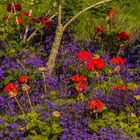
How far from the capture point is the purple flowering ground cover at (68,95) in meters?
5.03

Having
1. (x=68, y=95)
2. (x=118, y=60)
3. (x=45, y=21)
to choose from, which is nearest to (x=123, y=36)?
(x=118, y=60)

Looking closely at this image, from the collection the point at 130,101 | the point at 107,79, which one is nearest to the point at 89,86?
the point at 107,79

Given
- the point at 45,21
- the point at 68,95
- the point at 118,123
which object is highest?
the point at 45,21

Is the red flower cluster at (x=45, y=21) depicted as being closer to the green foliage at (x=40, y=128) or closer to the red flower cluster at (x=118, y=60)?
the red flower cluster at (x=118, y=60)

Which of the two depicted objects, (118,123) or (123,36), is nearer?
(118,123)

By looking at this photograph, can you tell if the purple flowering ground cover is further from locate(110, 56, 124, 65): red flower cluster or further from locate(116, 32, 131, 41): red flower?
locate(116, 32, 131, 41): red flower

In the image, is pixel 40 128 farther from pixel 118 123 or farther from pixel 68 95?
pixel 68 95

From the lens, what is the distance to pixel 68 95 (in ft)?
19.5

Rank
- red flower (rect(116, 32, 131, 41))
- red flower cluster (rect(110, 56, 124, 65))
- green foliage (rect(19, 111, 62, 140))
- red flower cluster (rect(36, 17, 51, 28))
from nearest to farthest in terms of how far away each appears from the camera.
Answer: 1. green foliage (rect(19, 111, 62, 140))
2. red flower cluster (rect(110, 56, 124, 65))
3. red flower (rect(116, 32, 131, 41))
4. red flower cluster (rect(36, 17, 51, 28))

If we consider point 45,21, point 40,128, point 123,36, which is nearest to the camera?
point 40,128

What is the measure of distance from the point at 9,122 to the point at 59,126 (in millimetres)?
617

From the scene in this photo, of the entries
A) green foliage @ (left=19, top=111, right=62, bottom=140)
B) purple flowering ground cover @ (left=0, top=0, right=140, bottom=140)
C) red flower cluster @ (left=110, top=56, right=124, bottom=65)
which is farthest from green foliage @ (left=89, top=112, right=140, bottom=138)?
red flower cluster @ (left=110, top=56, right=124, bottom=65)

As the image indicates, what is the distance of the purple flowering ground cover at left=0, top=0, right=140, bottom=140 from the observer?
16.5 ft

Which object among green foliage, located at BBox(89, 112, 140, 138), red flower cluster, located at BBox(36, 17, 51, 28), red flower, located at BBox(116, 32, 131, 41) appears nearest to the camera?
green foliage, located at BBox(89, 112, 140, 138)
